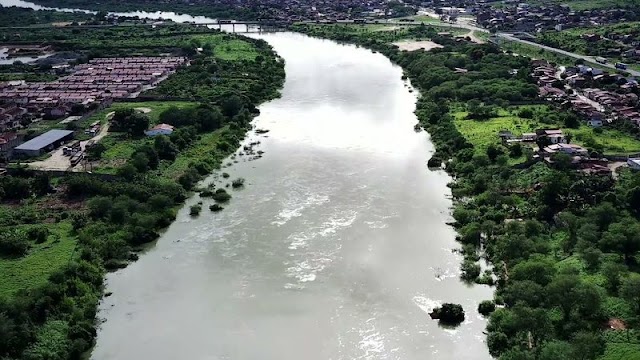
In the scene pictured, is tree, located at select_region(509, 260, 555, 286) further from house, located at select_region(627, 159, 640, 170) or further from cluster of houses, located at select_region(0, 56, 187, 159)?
cluster of houses, located at select_region(0, 56, 187, 159)

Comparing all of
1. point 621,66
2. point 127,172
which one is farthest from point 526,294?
point 621,66

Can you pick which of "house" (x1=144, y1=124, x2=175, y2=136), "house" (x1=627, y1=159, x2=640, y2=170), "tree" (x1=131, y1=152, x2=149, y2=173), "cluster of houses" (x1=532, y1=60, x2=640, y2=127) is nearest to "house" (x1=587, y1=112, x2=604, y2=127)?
"cluster of houses" (x1=532, y1=60, x2=640, y2=127)

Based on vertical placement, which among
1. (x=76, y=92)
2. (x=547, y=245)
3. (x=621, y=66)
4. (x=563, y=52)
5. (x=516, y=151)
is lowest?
(x=547, y=245)

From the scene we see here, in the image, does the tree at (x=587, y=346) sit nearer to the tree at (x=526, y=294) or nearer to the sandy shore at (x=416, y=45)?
the tree at (x=526, y=294)

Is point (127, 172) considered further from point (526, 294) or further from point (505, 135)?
point (505, 135)

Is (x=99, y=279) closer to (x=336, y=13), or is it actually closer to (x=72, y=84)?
(x=72, y=84)

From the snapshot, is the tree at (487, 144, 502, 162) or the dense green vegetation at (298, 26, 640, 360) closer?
the dense green vegetation at (298, 26, 640, 360)
